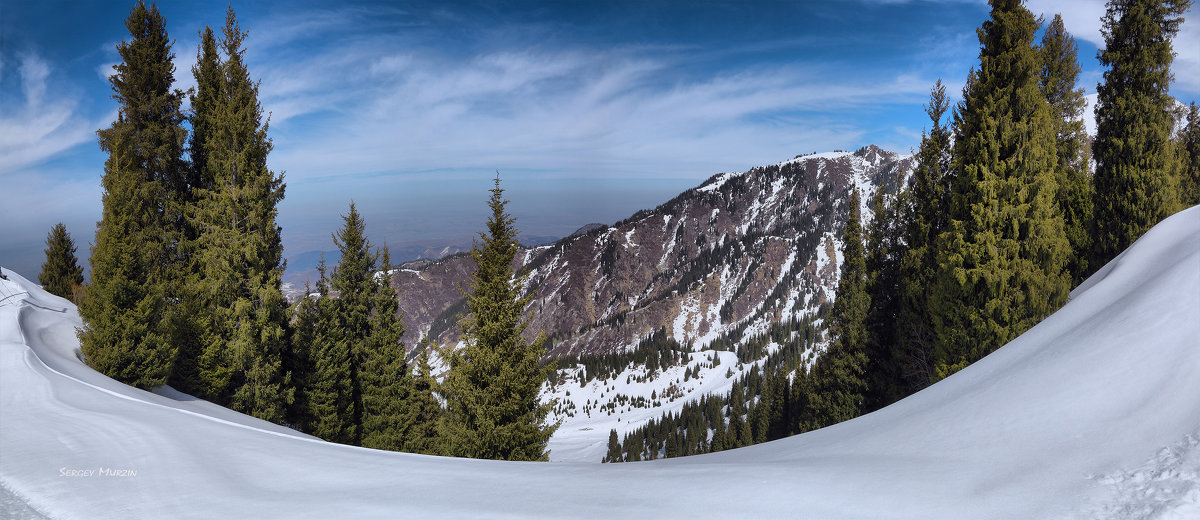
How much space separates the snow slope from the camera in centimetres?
354

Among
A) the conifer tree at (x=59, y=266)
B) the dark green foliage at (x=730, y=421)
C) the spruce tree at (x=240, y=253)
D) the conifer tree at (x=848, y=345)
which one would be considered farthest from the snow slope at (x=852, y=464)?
the dark green foliage at (x=730, y=421)

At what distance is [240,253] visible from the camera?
52.2ft

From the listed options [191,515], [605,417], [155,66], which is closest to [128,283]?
Answer: [155,66]

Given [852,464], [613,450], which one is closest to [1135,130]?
[852,464]

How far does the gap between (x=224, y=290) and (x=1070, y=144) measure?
29.3 meters

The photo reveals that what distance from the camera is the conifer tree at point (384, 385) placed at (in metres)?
23.1

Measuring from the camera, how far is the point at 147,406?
6.77m

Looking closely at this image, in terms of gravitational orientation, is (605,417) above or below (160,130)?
below

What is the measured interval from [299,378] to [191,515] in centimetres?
1799

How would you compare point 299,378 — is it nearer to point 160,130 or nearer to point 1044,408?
point 160,130

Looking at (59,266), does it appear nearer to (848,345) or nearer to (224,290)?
(224,290)

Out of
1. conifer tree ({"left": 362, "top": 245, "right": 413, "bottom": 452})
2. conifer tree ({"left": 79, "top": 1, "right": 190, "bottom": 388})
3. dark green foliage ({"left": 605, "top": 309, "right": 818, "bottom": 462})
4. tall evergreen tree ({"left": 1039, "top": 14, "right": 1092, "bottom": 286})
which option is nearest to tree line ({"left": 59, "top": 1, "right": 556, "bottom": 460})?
conifer tree ({"left": 79, "top": 1, "right": 190, "bottom": 388})

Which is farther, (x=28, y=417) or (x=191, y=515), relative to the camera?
(x=28, y=417)

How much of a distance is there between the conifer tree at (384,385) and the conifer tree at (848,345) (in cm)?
1889
